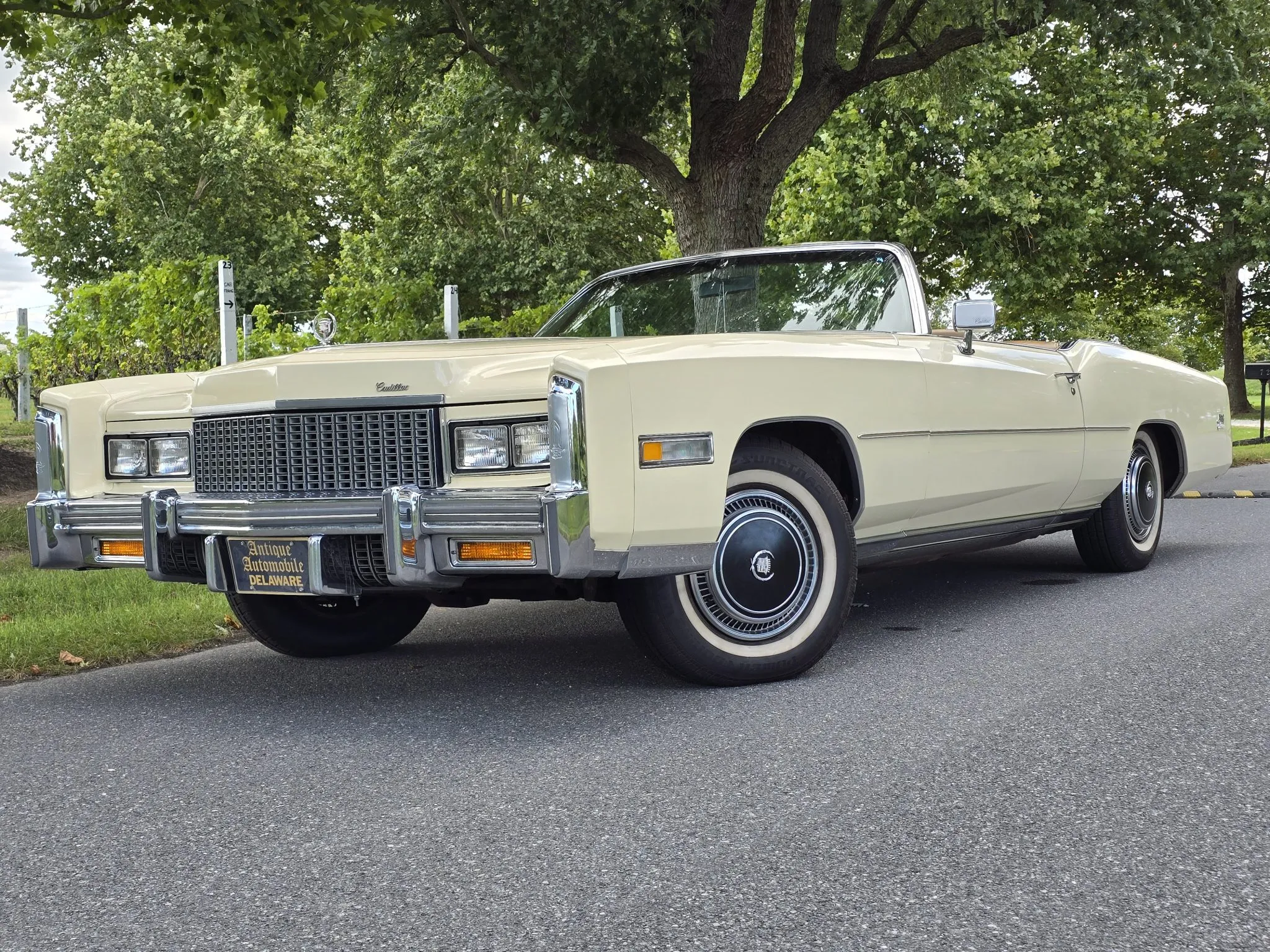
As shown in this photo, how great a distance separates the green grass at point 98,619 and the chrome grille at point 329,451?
153 centimetres

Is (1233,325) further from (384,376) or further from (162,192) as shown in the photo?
(384,376)

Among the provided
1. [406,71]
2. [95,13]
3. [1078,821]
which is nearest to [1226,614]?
[1078,821]

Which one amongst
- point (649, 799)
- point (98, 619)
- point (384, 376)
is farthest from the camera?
point (98, 619)

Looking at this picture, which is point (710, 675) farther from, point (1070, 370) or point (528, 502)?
point (1070, 370)

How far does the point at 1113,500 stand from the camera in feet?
23.9

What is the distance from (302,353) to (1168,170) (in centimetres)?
3009

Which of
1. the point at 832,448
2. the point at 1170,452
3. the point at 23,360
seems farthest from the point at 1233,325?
the point at 832,448

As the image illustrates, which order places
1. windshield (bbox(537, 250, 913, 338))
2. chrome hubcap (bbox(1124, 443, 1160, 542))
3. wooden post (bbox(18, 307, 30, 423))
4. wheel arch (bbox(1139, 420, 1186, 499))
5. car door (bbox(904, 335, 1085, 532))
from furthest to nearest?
wooden post (bbox(18, 307, 30, 423))
wheel arch (bbox(1139, 420, 1186, 499))
chrome hubcap (bbox(1124, 443, 1160, 542))
windshield (bbox(537, 250, 913, 338))
car door (bbox(904, 335, 1085, 532))

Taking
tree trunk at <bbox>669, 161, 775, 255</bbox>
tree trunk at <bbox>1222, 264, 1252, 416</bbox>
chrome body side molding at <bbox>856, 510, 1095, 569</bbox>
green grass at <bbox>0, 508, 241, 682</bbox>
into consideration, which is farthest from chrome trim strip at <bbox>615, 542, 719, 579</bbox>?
tree trunk at <bbox>1222, 264, 1252, 416</bbox>

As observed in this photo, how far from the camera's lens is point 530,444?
14.1ft

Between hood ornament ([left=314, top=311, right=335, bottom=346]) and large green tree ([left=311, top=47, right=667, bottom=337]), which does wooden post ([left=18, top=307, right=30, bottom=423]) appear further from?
hood ornament ([left=314, top=311, right=335, bottom=346])

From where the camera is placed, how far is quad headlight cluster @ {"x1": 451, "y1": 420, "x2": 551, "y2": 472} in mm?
4301

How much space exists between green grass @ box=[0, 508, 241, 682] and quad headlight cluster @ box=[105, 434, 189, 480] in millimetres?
958

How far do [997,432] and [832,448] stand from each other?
1.07 m
